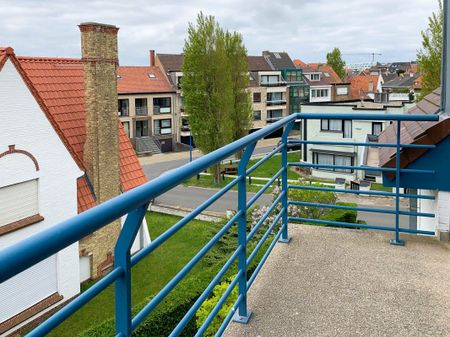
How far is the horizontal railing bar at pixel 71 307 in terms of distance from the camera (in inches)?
43.9

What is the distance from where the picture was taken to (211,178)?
A: 110 feet

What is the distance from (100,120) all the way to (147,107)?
96.4 feet

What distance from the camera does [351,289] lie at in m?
3.60

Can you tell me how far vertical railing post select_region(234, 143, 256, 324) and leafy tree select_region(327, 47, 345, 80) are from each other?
68.4 meters

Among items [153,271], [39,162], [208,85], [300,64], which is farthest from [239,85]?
[300,64]

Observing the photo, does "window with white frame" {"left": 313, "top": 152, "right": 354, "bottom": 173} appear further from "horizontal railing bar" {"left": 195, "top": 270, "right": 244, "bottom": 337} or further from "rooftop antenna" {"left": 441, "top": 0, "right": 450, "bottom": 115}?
"horizontal railing bar" {"left": 195, "top": 270, "right": 244, "bottom": 337}

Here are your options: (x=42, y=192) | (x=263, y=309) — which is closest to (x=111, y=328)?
(x=263, y=309)

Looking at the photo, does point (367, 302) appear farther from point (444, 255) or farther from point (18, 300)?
point (18, 300)

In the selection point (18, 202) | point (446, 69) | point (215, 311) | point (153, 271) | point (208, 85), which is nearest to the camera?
point (215, 311)

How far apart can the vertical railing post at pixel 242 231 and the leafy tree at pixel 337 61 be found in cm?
6840

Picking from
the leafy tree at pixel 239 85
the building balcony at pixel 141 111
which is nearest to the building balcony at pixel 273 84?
the building balcony at pixel 141 111

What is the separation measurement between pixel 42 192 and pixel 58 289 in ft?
9.44

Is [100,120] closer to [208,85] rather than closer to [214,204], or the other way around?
[214,204]

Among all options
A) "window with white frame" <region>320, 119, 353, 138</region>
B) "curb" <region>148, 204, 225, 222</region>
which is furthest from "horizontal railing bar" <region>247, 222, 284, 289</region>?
"window with white frame" <region>320, 119, 353, 138</region>
